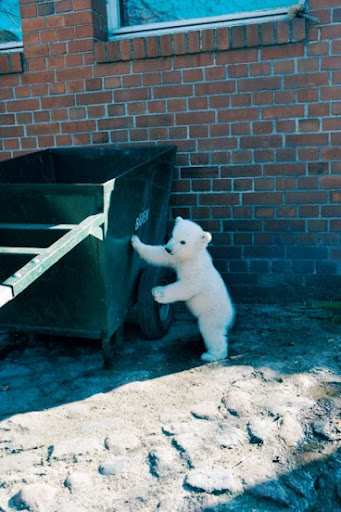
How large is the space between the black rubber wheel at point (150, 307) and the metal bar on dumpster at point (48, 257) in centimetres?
76

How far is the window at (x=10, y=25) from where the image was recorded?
4598 millimetres

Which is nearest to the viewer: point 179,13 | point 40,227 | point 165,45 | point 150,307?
point 40,227

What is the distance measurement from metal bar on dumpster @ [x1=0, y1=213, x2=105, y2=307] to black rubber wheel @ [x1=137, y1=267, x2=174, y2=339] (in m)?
0.76

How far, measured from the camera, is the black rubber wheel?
10.9 feet

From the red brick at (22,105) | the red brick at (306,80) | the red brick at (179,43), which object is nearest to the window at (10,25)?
the red brick at (22,105)

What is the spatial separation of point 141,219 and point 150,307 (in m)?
0.61

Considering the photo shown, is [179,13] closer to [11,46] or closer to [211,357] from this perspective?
[11,46]

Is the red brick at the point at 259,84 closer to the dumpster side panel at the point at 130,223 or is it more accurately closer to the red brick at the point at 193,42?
the red brick at the point at 193,42

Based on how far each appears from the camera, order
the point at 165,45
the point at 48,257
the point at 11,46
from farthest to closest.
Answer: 1. the point at 11,46
2. the point at 165,45
3. the point at 48,257

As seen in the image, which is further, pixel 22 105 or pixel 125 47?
pixel 22 105

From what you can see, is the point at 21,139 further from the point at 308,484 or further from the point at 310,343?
the point at 308,484

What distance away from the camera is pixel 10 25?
4645 millimetres

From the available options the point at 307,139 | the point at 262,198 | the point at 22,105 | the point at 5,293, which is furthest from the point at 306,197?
the point at 5,293

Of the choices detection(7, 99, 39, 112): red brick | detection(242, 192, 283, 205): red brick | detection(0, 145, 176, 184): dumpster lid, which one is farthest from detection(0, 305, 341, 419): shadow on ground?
detection(7, 99, 39, 112): red brick
